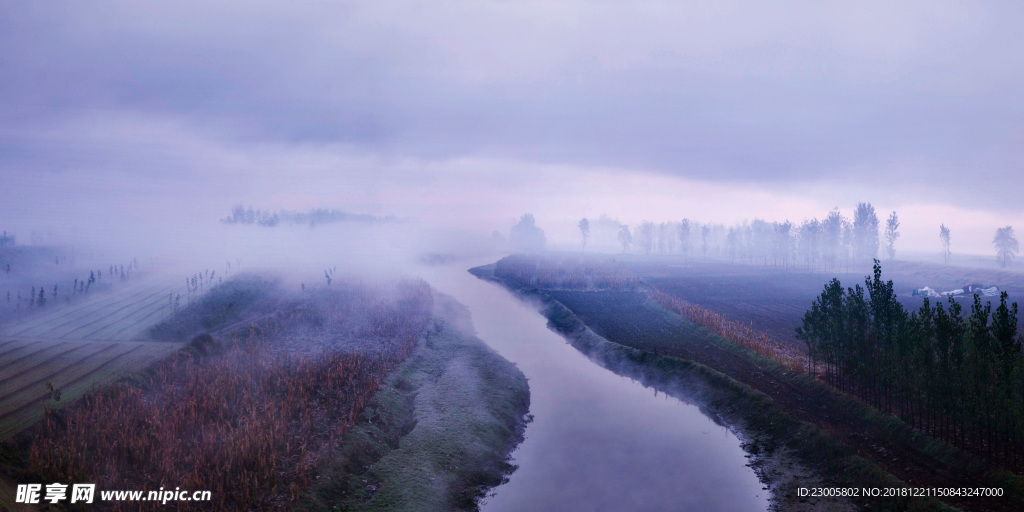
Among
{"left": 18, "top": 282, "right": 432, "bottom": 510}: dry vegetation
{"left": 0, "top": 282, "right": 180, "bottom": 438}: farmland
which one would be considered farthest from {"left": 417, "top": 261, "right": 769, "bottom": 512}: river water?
{"left": 0, "top": 282, "right": 180, "bottom": 438}: farmland

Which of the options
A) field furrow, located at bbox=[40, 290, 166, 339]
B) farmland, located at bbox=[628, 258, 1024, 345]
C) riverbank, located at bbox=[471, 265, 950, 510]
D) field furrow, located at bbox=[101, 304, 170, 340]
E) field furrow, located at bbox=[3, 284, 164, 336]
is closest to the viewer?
riverbank, located at bbox=[471, 265, 950, 510]

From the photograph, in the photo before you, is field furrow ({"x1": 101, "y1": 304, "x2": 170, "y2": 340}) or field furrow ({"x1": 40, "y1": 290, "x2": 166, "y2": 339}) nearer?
field furrow ({"x1": 40, "y1": 290, "x2": 166, "y2": 339})

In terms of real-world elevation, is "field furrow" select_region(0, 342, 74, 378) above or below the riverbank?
above

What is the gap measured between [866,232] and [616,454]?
529 feet

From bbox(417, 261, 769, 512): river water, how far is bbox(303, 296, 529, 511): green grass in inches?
49.9

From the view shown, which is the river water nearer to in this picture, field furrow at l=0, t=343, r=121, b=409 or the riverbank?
the riverbank

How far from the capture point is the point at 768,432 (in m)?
24.1

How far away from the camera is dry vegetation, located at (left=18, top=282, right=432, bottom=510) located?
15.5 m

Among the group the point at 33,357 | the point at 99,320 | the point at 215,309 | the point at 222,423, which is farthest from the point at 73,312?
the point at 222,423

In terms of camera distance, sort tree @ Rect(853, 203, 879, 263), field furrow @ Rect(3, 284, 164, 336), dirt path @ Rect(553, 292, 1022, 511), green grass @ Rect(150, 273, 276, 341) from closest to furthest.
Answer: dirt path @ Rect(553, 292, 1022, 511) < field furrow @ Rect(3, 284, 164, 336) < green grass @ Rect(150, 273, 276, 341) < tree @ Rect(853, 203, 879, 263)

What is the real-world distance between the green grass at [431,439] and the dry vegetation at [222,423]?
1.15 metres

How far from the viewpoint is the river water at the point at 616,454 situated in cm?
1909

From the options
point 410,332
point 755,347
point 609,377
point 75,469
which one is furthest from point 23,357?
point 755,347


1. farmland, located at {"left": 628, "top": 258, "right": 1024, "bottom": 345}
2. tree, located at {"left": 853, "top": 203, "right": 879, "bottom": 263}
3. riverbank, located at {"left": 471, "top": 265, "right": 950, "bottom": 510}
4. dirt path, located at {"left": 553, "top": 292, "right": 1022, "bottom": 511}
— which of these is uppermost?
tree, located at {"left": 853, "top": 203, "right": 879, "bottom": 263}
